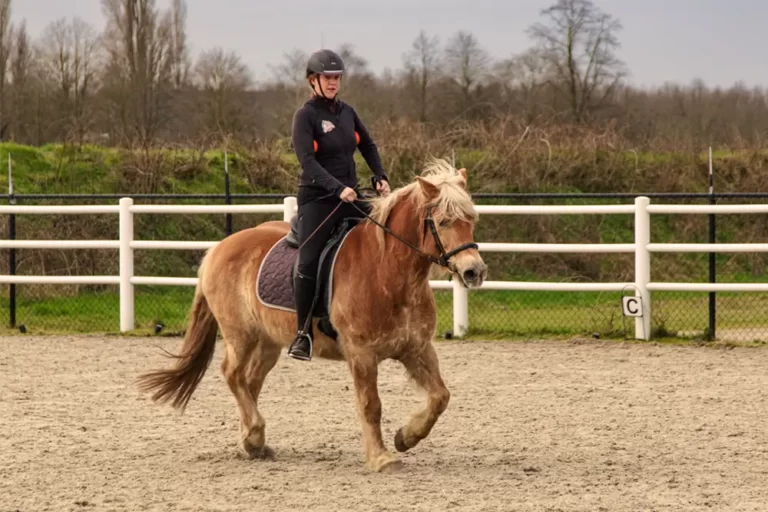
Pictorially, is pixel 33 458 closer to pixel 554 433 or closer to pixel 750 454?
pixel 554 433

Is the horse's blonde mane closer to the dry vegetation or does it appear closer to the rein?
the rein

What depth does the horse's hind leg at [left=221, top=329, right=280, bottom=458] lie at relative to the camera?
6.85m

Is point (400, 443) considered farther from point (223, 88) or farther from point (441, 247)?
point (223, 88)

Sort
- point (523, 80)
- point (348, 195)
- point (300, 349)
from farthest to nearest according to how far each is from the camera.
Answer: point (523, 80)
point (300, 349)
point (348, 195)

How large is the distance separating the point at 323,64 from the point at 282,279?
1.24 m

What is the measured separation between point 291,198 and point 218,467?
19.8 ft

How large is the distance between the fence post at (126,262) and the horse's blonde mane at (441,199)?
6887 mm

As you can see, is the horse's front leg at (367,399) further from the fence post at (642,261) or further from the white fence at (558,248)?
the fence post at (642,261)

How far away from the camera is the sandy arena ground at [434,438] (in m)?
5.73

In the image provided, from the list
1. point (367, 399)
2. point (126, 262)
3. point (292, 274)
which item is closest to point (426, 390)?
point (367, 399)

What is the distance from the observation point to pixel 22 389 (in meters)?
9.49

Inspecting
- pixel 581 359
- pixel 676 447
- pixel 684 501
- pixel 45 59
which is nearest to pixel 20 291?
pixel 581 359

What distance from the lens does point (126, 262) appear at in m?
13.0

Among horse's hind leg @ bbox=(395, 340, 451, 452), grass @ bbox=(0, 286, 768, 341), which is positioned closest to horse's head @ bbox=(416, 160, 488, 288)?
horse's hind leg @ bbox=(395, 340, 451, 452)
